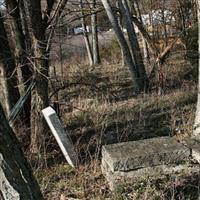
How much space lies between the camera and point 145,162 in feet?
17.3

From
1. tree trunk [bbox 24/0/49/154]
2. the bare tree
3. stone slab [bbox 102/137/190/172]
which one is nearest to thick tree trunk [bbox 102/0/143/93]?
the bare tree

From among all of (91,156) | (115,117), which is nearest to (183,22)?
(115,117)

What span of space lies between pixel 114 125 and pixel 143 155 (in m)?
2.98

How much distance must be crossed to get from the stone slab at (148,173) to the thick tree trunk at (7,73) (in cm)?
325

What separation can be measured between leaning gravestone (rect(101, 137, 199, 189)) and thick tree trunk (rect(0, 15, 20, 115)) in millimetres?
3069

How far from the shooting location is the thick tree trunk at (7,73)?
7974 mm

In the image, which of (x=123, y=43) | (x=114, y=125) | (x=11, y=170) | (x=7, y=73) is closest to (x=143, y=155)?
(x=11, y=170)

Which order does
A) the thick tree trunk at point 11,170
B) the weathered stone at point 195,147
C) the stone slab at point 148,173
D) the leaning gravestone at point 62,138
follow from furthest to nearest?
the leaning gravestone at point 62,138, the weathered stone at point 195,147, the stone slab at point 148,173, the thick tree trunk at point 11,170

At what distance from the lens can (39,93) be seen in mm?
7043

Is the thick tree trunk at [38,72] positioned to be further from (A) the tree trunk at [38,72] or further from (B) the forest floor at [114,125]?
(B) the forest floor at [114,125]

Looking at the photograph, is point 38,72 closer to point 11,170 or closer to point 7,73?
point 7,73

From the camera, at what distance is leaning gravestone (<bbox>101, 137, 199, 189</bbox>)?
5.22 meters

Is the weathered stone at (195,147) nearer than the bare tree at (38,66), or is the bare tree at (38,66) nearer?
the weathered stone at (195,147)

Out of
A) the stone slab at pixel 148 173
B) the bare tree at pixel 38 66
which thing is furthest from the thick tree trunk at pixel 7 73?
the stone slab at pixel 148 173
